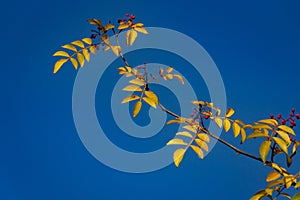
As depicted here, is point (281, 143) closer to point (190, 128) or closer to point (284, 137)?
point (284, 137)

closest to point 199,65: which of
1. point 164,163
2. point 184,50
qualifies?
point 184,50

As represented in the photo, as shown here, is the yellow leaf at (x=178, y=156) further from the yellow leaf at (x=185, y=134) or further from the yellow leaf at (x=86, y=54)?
A: the yellow leaf at (x=86, y=54)

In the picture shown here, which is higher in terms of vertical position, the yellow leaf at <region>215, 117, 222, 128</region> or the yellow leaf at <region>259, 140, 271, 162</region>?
the yellow leaf at <region>215, 117, 222, 128</region>

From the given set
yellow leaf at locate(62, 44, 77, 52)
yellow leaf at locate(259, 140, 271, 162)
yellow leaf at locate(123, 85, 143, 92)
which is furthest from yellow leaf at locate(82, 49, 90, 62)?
yellow leaf at locate(259, 140, 271, 162)

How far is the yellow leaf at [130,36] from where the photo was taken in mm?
841

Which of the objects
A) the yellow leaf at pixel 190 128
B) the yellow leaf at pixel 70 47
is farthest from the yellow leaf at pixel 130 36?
the yellow leaf at pixel 190 128

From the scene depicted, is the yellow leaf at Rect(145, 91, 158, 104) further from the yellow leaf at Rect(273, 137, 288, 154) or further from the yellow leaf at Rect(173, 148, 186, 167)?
the yellow leaf at Rect(273, 137, 288, 154)

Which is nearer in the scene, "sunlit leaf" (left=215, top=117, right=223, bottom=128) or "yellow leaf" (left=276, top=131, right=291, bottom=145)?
"yellow leaf" (left=276, top=131, right=291, bottom=145)

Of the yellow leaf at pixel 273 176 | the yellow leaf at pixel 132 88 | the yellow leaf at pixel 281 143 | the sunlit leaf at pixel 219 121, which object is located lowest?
the yellow leaf at pixel 273 176

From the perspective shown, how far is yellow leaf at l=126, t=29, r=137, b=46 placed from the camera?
84 cm

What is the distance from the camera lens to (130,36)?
85 cm

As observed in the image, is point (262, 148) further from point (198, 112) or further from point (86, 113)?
point (86, 113)

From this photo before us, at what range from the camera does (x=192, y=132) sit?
2.48 feet

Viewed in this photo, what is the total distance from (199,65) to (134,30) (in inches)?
6.6
